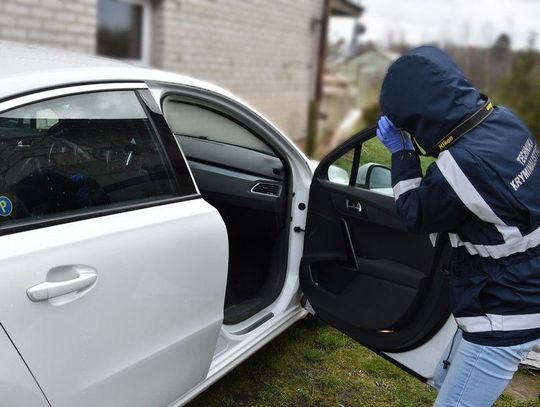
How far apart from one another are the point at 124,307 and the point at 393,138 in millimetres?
1081

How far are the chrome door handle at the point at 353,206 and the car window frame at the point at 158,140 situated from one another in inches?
31.9

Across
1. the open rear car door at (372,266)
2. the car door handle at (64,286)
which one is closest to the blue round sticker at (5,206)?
the car door handle at (64,286)

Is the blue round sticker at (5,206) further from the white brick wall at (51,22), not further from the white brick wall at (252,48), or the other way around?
the white brick wall at (252,48)

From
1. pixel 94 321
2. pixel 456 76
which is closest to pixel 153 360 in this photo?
pixel 94 321

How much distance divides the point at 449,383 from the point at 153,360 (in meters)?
1.06

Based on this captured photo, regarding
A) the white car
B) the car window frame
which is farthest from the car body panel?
the car window frame

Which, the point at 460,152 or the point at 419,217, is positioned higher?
the point at 460,152

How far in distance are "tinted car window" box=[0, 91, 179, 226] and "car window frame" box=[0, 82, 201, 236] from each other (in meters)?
0.02

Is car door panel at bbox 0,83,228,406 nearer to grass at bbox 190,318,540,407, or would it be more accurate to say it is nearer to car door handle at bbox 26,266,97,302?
car door handle at bbox 26,266,97,302

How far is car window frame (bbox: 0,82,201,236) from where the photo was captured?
1624mm

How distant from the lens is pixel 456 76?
1.73m

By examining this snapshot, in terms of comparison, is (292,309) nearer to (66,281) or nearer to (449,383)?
(449,383)

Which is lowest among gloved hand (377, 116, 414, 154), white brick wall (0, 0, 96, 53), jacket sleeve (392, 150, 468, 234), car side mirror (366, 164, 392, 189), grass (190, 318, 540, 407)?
grass (190, 318, 540, 407)

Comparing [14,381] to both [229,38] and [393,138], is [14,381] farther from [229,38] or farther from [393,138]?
[229,38]
